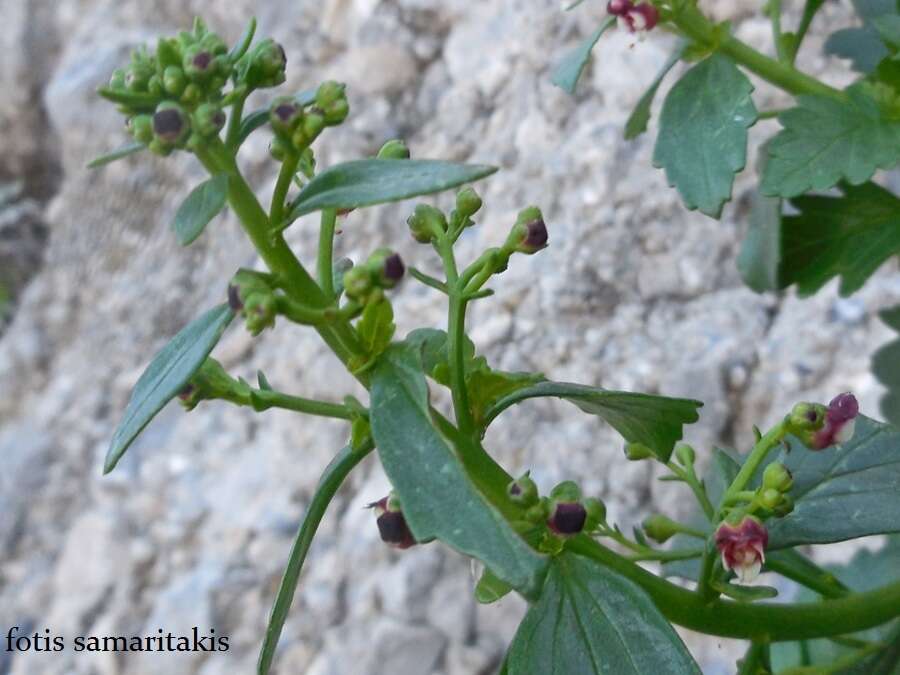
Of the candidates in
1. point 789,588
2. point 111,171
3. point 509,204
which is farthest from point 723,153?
point 111,171

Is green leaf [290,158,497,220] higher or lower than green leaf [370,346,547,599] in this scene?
higher

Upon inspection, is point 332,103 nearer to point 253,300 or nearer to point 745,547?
point 253,300

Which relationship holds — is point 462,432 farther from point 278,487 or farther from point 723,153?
point 278,487

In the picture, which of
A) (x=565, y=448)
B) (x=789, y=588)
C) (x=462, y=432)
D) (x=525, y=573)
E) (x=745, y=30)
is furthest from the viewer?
(x=745, y=30)

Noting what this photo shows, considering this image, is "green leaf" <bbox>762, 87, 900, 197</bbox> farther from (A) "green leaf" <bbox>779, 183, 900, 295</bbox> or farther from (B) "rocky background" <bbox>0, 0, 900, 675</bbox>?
(B) "rocky background" <bbox>0, 0, 900, 675</bbox>

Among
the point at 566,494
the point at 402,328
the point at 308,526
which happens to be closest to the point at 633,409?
the point at 566,494

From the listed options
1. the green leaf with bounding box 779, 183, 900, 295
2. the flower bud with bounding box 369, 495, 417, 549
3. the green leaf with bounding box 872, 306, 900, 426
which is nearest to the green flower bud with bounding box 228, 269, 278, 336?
the flower bud with bounding box 369, 495, 417, 549

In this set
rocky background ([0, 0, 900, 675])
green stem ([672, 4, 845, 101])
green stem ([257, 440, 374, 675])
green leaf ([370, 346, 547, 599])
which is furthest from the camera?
rocky background ([0, 0, 900, 675])
